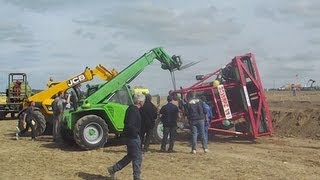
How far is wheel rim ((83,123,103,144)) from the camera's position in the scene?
16719 mm

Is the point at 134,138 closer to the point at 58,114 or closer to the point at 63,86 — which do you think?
the point at 58,114

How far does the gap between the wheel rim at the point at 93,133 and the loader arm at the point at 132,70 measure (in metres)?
0.76

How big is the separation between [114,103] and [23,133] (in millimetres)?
5638

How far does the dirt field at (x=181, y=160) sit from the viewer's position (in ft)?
40.2

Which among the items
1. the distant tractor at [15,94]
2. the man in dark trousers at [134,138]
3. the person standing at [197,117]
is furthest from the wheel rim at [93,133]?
the distant tractor at [15,94]

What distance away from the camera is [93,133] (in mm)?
16828

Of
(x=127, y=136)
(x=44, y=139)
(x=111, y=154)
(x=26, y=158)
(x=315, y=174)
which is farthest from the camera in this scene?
(x=44, y=139)

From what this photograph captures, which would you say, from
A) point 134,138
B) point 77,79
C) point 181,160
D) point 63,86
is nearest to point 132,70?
point 77,79

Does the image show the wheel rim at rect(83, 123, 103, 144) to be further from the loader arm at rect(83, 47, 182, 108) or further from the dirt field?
the loader arm at rect(83, 47, 182, 108)

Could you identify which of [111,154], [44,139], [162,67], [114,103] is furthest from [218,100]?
[44,139]

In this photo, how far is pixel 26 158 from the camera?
14.6 m

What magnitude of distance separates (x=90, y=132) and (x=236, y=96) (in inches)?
232

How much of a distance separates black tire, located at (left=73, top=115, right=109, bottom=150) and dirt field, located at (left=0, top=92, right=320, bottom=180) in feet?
1.10

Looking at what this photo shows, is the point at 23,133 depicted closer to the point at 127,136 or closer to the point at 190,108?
the point at 190,108
